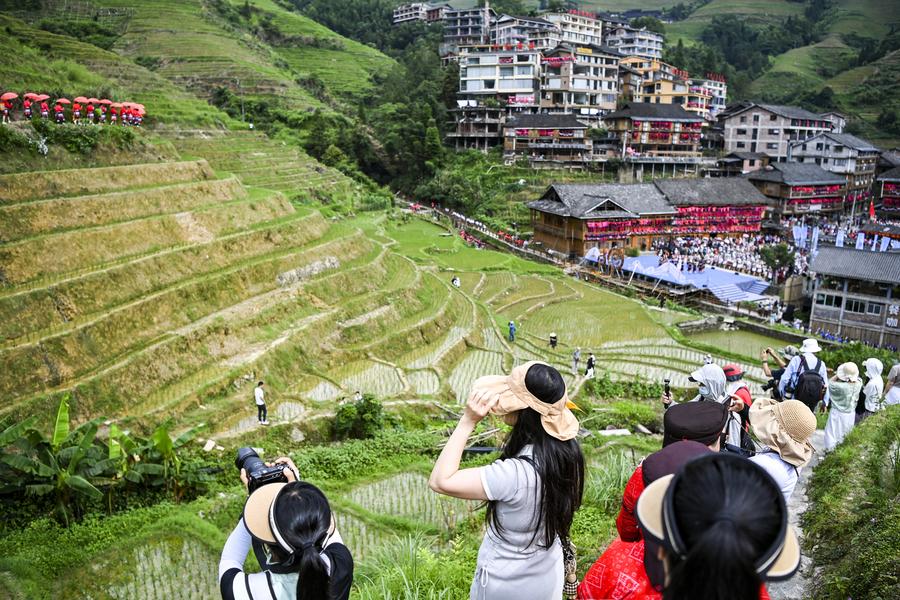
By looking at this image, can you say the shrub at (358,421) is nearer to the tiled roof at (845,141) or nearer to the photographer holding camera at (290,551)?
the photographer holding camera at (290,551)

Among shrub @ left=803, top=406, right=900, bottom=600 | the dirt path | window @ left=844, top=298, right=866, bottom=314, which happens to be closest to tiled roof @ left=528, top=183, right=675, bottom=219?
window @ left=844, top=298, right=866, bottom=314

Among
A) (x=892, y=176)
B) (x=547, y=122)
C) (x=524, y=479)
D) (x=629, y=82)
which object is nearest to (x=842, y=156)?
(x=892, y=176)

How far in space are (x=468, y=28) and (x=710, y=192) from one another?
42680mm

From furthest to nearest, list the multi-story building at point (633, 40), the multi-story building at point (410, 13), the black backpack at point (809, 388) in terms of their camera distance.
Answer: the multi-story building at point (410, 13) < the multi-story building at point (633, 40) < the black backpack at point (809, 388)

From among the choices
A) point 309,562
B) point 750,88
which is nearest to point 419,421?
point 309,562

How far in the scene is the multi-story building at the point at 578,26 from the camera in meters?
69.4

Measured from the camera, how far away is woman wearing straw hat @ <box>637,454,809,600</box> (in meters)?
1.75

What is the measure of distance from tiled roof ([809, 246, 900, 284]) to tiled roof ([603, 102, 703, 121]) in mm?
26597

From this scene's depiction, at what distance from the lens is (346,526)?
920 cm

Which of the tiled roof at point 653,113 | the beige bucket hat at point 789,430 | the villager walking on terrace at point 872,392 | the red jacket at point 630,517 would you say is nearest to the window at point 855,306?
the villager walking on terrace at point 872,392

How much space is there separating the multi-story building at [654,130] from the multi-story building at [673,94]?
763 centimetres

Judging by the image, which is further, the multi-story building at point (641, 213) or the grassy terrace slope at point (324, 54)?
the grassy terrace slope at point (324, 54)

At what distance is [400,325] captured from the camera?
1944cm

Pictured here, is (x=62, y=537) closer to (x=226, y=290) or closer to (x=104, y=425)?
(x=104, y=425)
